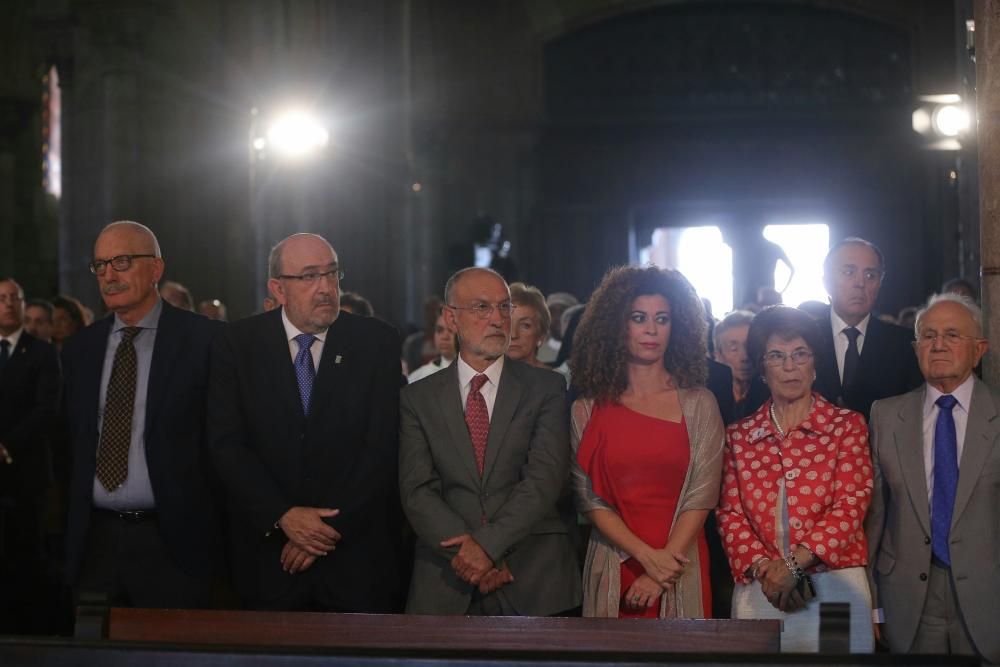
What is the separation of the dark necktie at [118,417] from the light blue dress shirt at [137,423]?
0.02 meters

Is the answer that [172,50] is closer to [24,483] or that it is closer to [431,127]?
[24,483]

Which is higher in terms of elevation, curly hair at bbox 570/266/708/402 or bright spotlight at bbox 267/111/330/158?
bright spotlight at bbox 267/111/330/158

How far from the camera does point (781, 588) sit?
14.1 feet

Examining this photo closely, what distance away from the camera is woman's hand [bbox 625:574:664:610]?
4461mm

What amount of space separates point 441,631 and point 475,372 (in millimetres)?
1321

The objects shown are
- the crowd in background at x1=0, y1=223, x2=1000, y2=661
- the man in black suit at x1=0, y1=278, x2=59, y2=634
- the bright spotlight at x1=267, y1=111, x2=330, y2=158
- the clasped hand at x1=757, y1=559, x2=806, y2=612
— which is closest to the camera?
the clasped hand at x1=757, y1=559, x2=806, y2=612

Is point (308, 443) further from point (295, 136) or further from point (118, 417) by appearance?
point (295, 136)

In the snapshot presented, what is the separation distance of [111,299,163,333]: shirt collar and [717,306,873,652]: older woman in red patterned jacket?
2.09 meters

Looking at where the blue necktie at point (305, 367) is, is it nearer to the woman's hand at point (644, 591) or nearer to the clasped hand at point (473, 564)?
the clasped hand at point (473, 564)

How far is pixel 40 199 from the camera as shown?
18297 millimetres

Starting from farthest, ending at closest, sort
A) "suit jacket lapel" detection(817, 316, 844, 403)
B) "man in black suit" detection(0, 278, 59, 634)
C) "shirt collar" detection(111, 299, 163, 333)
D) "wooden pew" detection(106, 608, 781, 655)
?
"man in black suit" detection(0, 278, 59, 634) < "suit jacket lapel" detection(817, 316, 844, 403) < "shirt collar" detection(111, 299, 163, 333) < "wooden pew" detection(106, 608, 781, 655)

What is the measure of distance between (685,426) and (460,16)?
59.9 feet

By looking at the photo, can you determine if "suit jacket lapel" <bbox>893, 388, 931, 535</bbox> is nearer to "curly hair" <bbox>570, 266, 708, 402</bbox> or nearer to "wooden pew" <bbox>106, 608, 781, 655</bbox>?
"curly hair" <bbox>570, 266, 708, 402</bbox>

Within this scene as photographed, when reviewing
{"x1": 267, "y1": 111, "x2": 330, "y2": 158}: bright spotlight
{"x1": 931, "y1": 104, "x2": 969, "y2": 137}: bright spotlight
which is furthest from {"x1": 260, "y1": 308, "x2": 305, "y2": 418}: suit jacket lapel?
{"x1": 931, "y1": 104, "x2": 969, "y2": 137}: bright spotlight
